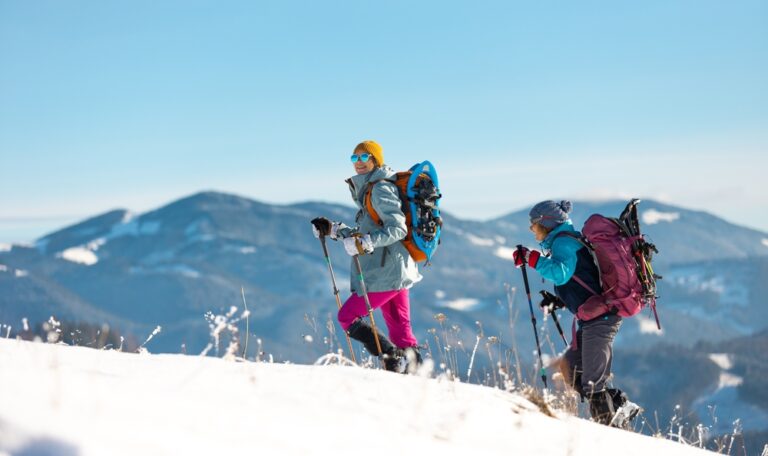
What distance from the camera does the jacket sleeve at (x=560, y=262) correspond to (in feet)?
22.0

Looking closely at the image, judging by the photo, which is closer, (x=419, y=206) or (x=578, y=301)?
(x=578, y=301)

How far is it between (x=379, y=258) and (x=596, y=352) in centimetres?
215

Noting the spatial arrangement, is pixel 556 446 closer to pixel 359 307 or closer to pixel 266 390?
pixel 266 390

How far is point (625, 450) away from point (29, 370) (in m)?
3.06

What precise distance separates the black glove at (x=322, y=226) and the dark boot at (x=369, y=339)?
36.0 inches

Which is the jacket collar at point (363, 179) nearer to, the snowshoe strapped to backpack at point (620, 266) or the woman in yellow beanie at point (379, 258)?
the woman in yellow beanie at point (379, 258)

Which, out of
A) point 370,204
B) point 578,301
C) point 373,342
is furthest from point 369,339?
point 578,301

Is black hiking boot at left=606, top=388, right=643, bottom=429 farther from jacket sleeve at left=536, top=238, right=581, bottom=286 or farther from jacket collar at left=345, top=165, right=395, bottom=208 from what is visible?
jacket collar at left=345, top=165, right=395, bottom=208

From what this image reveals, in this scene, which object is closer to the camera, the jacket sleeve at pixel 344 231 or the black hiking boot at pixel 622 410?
the black hiking boot at pixel 622 410

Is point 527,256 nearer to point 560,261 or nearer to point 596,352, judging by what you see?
point 560,261

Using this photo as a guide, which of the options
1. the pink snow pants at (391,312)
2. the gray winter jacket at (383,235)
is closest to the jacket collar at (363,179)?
the gray winter jacket at (383,235)

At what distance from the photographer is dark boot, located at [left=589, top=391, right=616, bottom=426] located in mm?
6389

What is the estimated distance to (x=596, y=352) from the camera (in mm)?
6695

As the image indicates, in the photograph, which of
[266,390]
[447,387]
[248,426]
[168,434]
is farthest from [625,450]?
[168,434]
